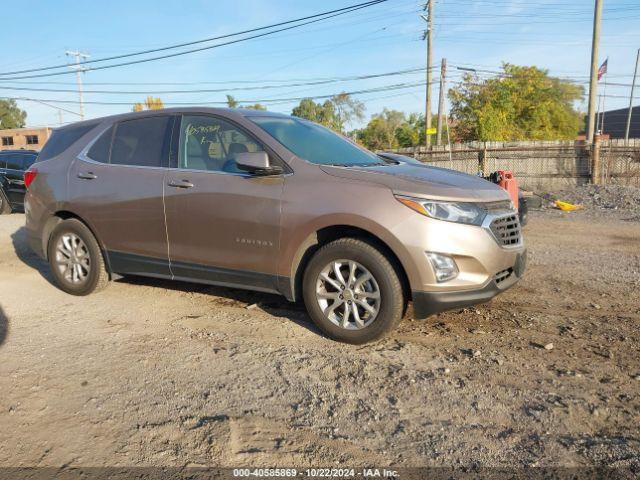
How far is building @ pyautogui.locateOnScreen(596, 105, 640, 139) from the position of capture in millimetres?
61612

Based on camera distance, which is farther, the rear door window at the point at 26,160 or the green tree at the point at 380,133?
the green tree at the point at 380,133

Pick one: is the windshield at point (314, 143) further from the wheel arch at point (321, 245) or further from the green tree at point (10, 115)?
the green tree at point (10, 115)

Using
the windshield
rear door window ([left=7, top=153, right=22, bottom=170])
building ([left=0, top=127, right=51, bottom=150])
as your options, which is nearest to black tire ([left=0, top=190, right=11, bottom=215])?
rear door window ([left=7, top=153, right=22, bottom=170])

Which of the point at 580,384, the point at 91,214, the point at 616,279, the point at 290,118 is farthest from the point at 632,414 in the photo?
the point at 91,214

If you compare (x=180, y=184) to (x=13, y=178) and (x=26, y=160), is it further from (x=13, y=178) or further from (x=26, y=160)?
(x=26, y=160)

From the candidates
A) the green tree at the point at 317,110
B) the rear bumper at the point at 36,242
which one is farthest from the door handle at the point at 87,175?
the green tree at the point at 317,110

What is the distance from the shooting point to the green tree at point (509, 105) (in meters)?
35.9

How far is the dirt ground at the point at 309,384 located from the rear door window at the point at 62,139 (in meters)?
1.63

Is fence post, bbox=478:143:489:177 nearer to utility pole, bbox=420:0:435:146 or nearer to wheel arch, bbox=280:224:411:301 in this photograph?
utility pole, bbox=420:0:435:146

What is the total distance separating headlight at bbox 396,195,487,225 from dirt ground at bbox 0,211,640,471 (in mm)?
942

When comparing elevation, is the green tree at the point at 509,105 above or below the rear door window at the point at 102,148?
above

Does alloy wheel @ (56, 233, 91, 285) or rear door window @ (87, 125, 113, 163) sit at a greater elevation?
rear door window @ (87, 125, 113, 163)

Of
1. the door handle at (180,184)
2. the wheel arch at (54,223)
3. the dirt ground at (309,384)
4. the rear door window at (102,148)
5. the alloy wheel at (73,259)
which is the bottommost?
Answer: the dirt ground at (309,384)

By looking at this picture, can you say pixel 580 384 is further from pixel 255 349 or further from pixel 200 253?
pixel 200 253
